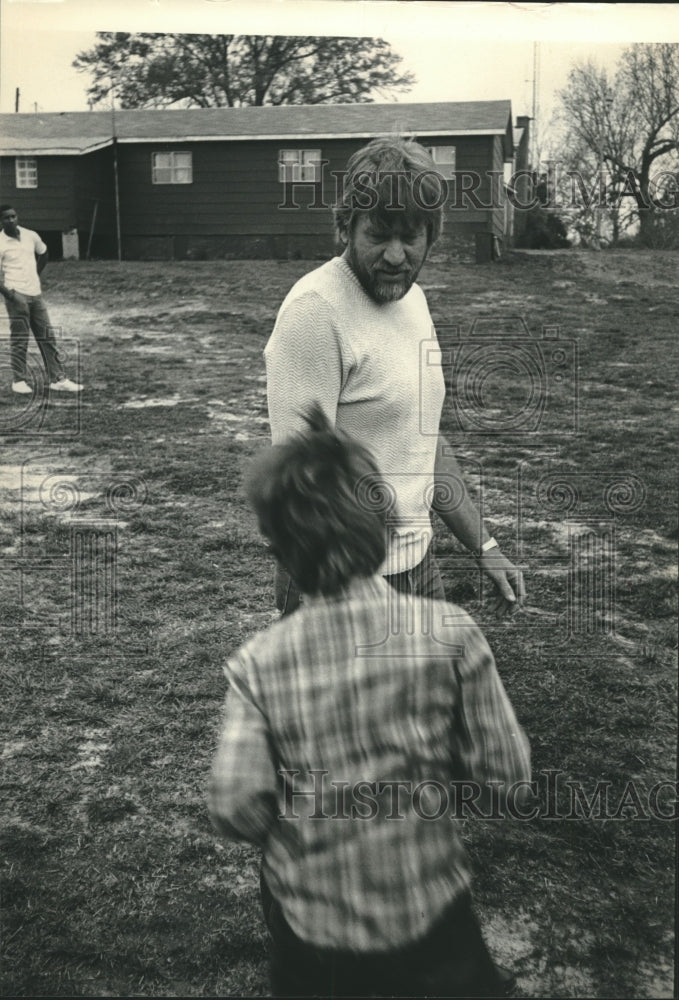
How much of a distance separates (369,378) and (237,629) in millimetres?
949

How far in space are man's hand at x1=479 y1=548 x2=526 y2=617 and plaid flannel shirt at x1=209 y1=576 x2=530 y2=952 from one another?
0.52 metres

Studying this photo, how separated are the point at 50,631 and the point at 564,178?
1.54m

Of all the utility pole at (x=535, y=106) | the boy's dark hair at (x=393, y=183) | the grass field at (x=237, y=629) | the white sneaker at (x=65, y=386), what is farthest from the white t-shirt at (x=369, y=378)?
Result: the white sneaker at (x=65, y=386)

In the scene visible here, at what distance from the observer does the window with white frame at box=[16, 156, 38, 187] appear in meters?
1.83

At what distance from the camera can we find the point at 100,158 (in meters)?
2.21

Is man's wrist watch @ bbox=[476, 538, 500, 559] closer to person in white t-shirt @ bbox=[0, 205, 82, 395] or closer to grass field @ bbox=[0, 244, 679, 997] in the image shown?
grass field @ bbox=[0, 244, 679, 997]

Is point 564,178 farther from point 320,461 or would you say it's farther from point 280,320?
point 320,461

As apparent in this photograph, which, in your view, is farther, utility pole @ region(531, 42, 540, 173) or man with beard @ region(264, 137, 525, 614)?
utility pole @ region(531, 42, 540, 173)

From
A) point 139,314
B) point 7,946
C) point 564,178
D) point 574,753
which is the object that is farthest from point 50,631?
point 564,178

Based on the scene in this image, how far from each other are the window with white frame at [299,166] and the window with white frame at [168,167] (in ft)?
0.77

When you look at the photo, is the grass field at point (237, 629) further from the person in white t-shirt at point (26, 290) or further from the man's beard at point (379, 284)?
the man's beard at point (379, 284)

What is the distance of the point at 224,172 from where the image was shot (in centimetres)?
203

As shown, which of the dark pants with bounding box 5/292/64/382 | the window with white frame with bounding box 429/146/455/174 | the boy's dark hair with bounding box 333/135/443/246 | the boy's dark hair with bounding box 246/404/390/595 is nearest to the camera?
the boy's dark hair with bounding box 246/404/390/595

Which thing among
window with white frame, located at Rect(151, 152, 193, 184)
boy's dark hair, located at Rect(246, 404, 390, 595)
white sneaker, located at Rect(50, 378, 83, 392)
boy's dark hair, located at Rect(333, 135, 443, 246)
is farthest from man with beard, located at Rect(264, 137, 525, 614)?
white sneaker, located at Rect(50, 378, 83, 392)
